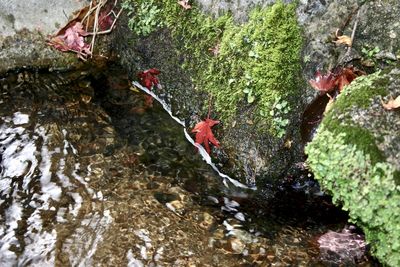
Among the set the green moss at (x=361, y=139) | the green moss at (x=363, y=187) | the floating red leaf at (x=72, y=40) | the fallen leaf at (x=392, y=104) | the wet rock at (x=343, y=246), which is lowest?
the wet rock at (x=343, y=246)

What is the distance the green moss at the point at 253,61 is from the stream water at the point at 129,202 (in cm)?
62

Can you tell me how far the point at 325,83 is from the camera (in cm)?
369

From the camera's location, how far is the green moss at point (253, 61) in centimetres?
379

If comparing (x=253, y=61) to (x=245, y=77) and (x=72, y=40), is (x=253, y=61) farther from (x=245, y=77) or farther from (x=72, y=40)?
(x=72, y=40)

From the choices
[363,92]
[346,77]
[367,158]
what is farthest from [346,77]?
[367,158]

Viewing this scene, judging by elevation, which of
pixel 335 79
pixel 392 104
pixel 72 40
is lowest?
pixel 392 104

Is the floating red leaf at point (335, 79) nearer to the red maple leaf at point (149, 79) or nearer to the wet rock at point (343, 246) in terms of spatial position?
the wet rock at point (343, 246)

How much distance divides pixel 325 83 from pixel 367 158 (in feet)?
3.12

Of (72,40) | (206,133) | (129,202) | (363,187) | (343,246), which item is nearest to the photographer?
(363,187)

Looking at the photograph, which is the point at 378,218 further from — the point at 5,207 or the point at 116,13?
the point at 116,13

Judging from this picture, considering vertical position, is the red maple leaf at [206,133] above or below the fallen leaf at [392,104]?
below

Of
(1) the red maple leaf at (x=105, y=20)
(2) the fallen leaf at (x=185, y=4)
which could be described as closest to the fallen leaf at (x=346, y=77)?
(2) the fallen leaf at (x=185, y=4)

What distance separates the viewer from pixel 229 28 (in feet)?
13.5

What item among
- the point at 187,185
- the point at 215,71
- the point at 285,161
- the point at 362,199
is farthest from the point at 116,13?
the point at 362,199
